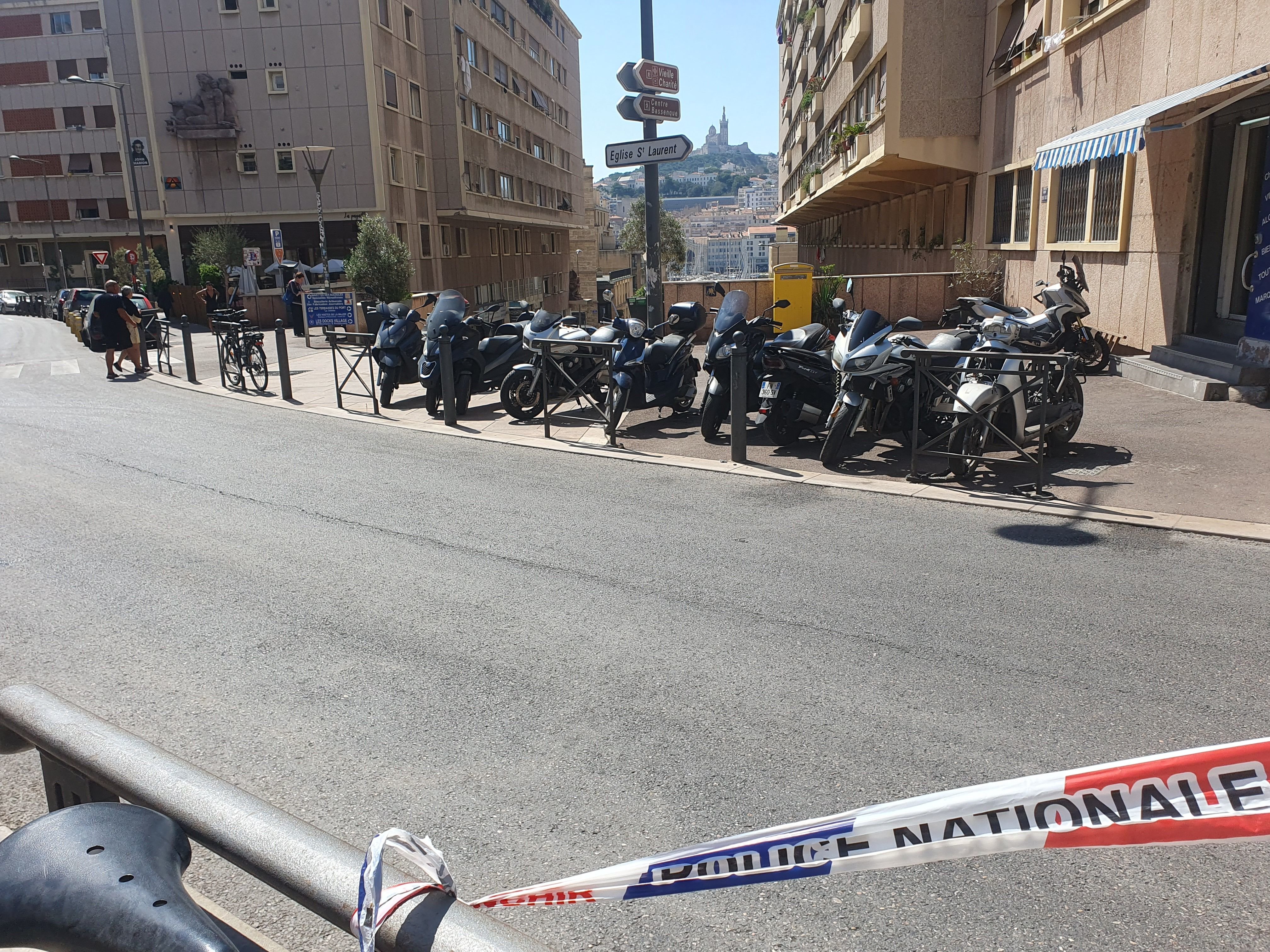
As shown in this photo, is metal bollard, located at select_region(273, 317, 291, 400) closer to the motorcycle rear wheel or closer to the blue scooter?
the blue scooter

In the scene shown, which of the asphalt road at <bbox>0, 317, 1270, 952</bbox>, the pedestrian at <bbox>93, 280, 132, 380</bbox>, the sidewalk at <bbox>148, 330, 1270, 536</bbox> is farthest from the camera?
the pedestrian at <bbox>93, 280, 132, 380</bbox>

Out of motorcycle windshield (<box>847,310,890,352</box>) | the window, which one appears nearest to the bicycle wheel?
motorcycle windshield (<box>847,310,890,352</box>)

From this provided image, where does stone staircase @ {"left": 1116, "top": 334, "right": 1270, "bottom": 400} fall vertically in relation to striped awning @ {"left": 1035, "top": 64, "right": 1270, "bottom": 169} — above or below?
below

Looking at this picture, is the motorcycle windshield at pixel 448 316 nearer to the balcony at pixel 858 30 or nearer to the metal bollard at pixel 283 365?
the metal bollard at pixel 283 365

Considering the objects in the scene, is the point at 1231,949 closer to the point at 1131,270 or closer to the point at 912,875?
the point at 912,875

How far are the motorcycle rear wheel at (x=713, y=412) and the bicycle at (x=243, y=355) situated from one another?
897 centimetres

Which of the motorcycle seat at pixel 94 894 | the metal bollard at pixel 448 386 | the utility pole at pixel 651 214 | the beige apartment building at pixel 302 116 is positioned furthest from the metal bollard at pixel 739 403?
the beige apartment building at pixel 302 116

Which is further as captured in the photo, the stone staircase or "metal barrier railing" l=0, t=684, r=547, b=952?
the stone staircase

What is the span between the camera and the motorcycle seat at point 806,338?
973cm

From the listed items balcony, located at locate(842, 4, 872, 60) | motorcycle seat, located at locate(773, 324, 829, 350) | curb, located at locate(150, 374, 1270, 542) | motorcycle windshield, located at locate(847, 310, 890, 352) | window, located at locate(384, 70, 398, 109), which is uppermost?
window, located at locate(384, 70, 398, 109)

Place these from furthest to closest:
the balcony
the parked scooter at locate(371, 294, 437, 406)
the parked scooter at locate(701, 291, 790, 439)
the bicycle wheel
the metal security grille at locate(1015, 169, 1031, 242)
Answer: the balcony → the metal security grille at locate(1015, 169, 1031, 242) → the bicycle wheel → the parked scooter at locate(371, 294, 437, 406) → the parked scooter at locate(701, 291, 790, 439)

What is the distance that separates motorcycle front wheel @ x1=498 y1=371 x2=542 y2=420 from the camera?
39.8 ft

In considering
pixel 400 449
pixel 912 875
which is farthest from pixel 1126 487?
pixel 400 449

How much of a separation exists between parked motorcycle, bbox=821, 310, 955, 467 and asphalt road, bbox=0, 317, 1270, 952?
2.81 ft
